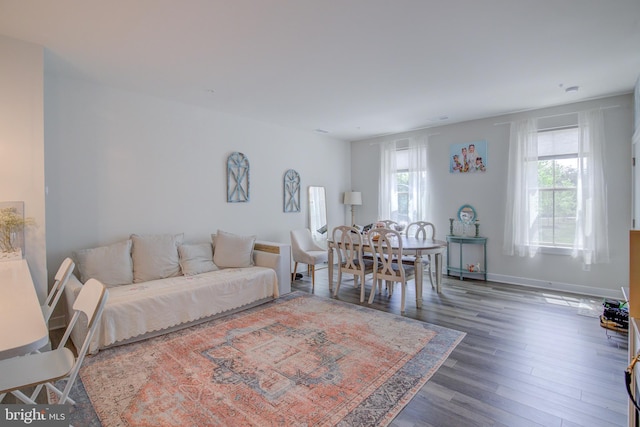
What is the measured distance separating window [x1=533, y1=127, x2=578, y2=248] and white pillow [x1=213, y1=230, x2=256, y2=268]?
430 cm

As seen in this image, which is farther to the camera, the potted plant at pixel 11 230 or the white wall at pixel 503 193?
the white wall at pixel 503 193

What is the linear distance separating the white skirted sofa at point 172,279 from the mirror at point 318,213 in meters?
1.83

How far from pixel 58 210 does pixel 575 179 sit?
6.54 meters

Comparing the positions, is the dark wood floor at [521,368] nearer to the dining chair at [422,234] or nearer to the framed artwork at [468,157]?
the dining chair at [422,234]

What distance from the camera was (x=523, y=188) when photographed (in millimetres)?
4824

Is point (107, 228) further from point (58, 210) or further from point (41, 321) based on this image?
point (41, 321)

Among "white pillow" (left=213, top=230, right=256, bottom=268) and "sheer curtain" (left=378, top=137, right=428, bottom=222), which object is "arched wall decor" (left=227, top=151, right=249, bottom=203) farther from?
"sheer curtain" (left=378, top=137, right=428, bottom=222)

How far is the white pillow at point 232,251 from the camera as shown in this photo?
4.15m

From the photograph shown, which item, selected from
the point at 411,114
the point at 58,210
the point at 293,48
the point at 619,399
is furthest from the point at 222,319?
the point at 411,114

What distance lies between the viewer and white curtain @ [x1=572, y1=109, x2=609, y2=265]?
13.8ft

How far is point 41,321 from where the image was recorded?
1.17 metres

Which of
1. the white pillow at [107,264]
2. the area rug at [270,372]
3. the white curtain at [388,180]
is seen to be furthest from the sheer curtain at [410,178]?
the white pillow at [107,264]

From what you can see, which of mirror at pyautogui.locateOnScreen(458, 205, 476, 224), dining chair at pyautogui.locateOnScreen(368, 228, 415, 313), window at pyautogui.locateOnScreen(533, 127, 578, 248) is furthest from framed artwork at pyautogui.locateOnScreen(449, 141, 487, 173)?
dining chair at pyautogui.locateOnScreen(368, 228, 415, 313)

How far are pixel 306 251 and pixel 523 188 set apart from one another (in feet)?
11.6
